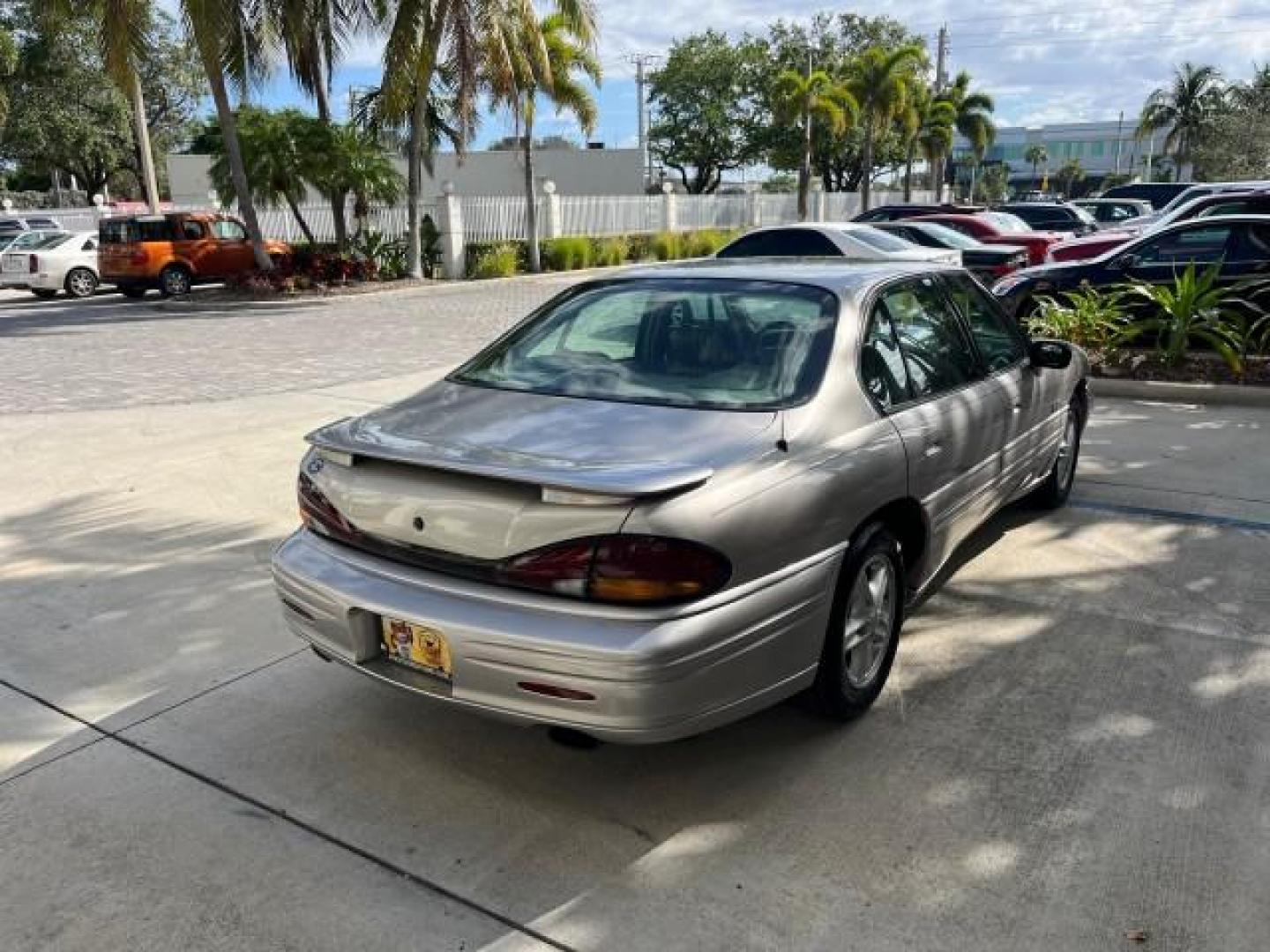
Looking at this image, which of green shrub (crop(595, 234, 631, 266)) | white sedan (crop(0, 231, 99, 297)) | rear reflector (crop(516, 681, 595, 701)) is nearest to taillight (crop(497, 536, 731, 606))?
rear reflector (crop(516, 681, 595, 701))

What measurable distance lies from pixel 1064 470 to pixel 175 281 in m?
19.9

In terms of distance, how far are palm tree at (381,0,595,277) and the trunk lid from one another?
62.1 feet

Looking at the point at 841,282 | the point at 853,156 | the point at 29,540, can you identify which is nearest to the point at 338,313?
the point at 29,540

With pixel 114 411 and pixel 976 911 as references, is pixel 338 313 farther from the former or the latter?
pixel 976 911

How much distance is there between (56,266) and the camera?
2166 centimetres

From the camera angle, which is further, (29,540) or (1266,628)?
(29,540)

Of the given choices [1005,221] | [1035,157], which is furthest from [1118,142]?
[1005,221]

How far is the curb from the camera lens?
856 centimetres

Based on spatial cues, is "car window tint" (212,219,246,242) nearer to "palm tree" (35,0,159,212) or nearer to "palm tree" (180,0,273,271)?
"palm tree" (180,0,273,271)

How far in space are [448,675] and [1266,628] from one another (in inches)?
135

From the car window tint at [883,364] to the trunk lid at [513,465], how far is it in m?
0.56

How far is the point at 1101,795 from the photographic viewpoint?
311cm

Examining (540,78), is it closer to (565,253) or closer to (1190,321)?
(565,253)

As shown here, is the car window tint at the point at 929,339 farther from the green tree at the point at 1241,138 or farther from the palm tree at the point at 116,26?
the green tree at the point at 1241,138
